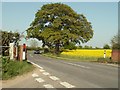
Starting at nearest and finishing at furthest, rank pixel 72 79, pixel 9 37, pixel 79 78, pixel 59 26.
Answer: pixel 72 79 < pixel 79 78 < pixel 9 37 < pixel 59 26

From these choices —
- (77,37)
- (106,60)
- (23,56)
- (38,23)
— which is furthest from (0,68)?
(38,23)

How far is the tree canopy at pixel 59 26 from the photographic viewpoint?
73938 millimetres

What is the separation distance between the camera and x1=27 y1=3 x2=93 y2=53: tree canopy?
2911 inches

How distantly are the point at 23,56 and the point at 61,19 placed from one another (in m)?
46.0

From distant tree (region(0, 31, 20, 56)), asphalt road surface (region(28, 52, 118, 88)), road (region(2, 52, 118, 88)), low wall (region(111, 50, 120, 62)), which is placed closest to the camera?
road (region(2, 52, 118, 88))

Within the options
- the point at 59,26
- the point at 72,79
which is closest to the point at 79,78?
the point at 72,79

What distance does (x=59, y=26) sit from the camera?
75875 millimetres

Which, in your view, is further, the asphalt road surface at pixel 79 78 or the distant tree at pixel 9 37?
the distant tree at pixel 9 37

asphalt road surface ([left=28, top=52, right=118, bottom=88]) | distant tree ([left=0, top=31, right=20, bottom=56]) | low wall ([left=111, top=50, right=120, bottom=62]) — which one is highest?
distant tree ([left=0, top=31, right=20, bottom=56])

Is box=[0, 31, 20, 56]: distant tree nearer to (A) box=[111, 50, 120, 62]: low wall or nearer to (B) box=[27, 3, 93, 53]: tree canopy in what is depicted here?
(A) box=[111, 50, 120, 62]: low wall

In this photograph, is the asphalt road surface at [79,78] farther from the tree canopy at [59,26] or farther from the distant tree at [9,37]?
the tree canopy at [59,26]

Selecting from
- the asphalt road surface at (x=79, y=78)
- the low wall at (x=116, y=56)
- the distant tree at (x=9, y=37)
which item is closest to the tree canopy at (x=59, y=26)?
the distant tree at (x=9, y=37)

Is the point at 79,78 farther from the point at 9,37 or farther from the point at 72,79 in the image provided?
the point at 9,37

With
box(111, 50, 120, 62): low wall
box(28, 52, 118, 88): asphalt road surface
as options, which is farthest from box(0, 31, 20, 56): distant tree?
box(28, 52, 118, 88): asphalt road surface
